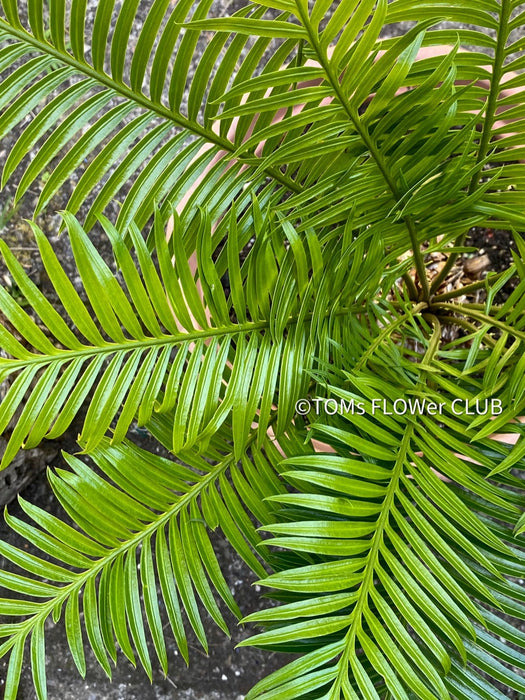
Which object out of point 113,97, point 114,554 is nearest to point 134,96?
point 113,97

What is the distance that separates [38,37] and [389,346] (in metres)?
0.60

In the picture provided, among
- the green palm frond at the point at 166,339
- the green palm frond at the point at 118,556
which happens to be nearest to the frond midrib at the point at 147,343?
the green palm frond at the point at 166,339

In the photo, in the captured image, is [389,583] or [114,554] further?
[114,554]

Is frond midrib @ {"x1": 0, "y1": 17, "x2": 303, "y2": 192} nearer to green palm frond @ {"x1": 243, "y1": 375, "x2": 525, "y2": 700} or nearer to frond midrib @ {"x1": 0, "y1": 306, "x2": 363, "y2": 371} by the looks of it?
frond midrib @ {"x1": 0, "y1": 306, "x2": 363, "y2": 371}

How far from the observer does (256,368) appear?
700 mm

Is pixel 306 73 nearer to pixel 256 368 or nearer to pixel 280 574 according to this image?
pixel 256 368

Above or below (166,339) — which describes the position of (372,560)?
below

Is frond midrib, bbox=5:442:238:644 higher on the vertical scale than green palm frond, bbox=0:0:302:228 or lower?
lower

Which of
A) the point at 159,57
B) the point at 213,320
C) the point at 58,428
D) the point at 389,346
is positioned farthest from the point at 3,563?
the point at 159,57

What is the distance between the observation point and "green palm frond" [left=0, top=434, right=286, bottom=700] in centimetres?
64

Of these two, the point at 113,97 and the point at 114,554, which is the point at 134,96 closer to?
the point at 113,97

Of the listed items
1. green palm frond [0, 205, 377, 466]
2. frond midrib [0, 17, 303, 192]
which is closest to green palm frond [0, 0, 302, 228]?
frond midrib [0, 17, 303, 192]

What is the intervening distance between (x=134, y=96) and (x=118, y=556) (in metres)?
0.58

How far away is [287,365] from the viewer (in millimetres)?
710
